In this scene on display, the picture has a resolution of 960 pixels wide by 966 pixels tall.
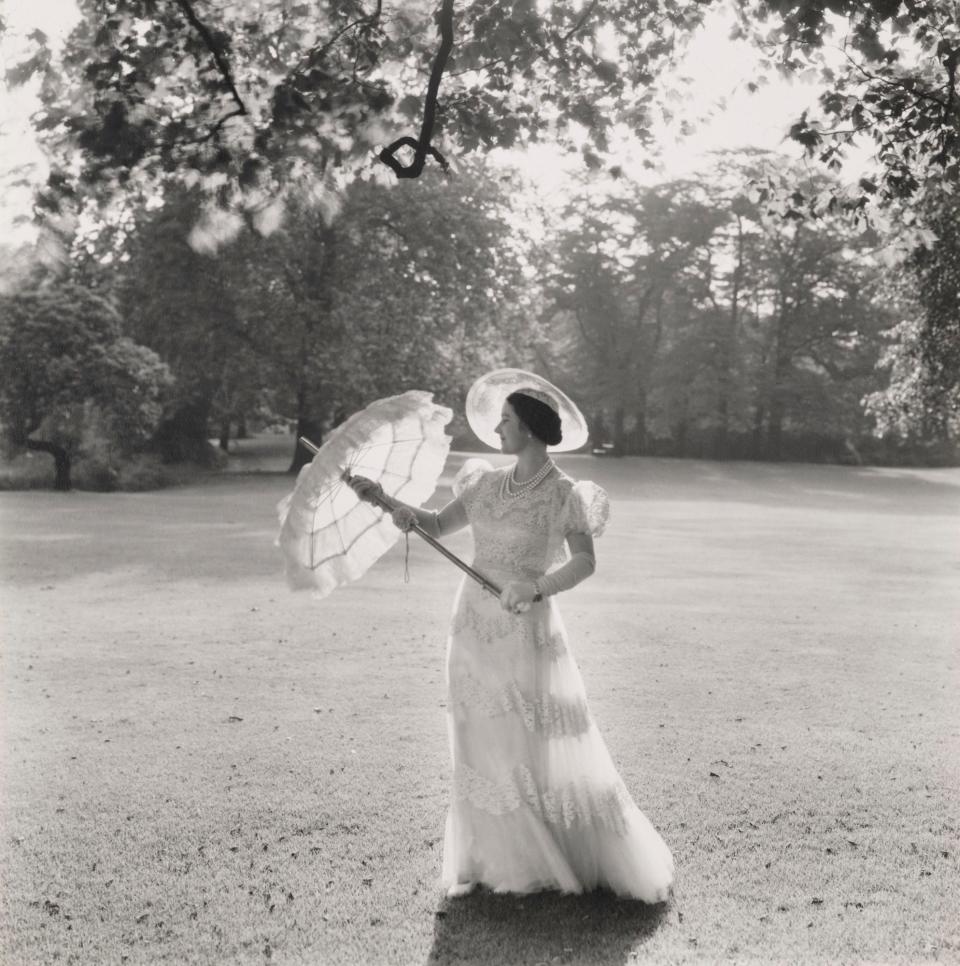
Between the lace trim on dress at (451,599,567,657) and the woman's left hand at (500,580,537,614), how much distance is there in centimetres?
27

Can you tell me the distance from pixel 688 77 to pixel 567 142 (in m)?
1.09

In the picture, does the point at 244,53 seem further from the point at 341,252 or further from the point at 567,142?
the point at 341,252

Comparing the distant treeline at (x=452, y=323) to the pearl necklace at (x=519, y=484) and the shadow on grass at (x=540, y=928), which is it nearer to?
the pearl necklace at (x=519, y=484)

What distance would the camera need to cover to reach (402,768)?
6691 millimetres

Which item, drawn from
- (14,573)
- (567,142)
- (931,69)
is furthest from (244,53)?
(14,573)

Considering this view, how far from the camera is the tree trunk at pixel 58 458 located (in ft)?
94.4

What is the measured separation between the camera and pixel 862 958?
418 cm

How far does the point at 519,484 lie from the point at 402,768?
275 cm

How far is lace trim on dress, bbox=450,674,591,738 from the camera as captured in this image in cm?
466

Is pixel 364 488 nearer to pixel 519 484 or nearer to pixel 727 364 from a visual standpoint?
pixel 519 484

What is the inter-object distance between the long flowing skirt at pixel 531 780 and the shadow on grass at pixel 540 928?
0.23ft

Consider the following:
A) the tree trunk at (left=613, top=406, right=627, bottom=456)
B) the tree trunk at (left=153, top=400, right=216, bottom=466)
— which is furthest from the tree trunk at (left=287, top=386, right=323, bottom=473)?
the tree trunk at (left=613, top=406, right=627, bottom=456)

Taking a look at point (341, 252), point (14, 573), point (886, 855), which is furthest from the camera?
point (341, 252)

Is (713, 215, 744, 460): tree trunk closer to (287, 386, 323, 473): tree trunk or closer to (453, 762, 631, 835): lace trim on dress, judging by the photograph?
(287, 386, 323, 473): tree trunk
